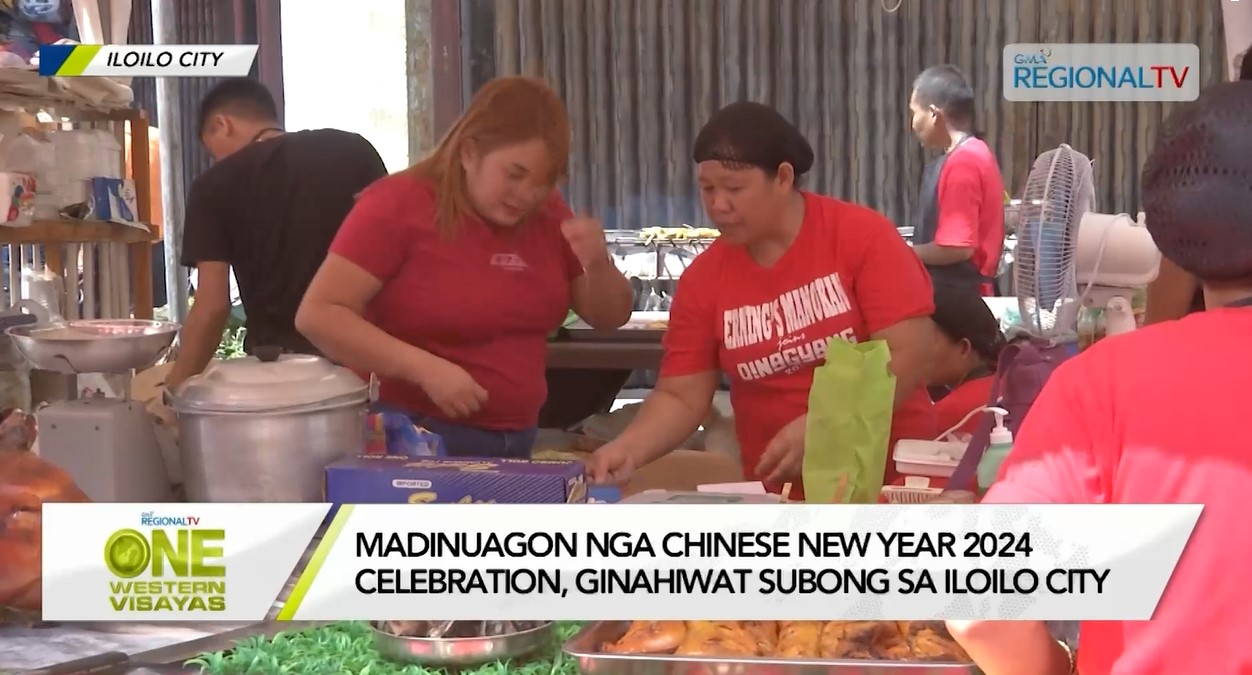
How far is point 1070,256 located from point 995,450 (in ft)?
1.59

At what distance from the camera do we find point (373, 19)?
2.12m

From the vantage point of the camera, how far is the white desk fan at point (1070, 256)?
165 centimetres

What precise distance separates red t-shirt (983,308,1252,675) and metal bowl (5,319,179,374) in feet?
3.37

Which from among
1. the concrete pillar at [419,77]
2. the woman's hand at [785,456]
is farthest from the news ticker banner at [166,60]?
the woman's hand at [785,456]

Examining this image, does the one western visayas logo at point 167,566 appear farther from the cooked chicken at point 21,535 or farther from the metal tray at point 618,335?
the metal tray at point 618,335

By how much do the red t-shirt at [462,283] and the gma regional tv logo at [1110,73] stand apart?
2.72 feet

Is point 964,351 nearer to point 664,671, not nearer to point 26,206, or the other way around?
point 664,671

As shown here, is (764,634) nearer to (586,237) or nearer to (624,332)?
(586,237)

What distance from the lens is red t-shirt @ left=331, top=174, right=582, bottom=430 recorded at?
1685 millimetres

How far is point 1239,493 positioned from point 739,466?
1224 mm

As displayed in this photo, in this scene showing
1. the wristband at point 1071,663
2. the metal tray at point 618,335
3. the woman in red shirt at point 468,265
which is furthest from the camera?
the metal tray at point 618,335

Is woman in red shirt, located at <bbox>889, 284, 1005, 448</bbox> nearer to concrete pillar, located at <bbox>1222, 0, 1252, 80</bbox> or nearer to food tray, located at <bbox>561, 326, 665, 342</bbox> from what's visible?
concrete pillar, located at <bbox>1222, 0, 1252, 80</bbox>

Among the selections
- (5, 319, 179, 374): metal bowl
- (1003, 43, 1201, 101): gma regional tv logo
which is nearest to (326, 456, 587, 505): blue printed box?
(5, 319, 179, 374): metal bowl

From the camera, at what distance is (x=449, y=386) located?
1.55 m
